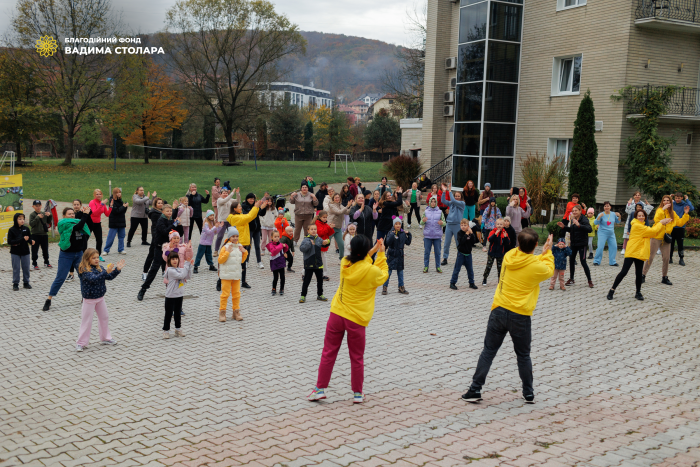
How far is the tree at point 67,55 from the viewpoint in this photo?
4441 cm

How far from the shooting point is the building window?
21812mm

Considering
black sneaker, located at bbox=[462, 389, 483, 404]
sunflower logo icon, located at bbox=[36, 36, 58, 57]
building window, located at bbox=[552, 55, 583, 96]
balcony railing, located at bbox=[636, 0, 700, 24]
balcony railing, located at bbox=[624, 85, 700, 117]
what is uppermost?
sunflower logo icon, located at bbox=[36, 36, 58, 57]

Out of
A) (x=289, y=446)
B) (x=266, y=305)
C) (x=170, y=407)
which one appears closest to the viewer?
(x=289, y=446)

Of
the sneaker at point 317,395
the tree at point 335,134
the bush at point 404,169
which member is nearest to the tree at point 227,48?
the tree at point 335,134

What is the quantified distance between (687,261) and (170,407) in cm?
1479

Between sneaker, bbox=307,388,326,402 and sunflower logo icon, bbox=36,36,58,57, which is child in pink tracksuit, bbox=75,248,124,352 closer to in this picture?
sneaker, bbox=307,388,326,402

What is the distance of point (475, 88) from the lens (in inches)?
942

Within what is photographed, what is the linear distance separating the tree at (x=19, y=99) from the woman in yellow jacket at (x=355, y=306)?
4665 centimetres

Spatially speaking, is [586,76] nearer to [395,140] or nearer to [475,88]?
[475,88]

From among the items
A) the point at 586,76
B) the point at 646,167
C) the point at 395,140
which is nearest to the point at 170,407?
the point at 646,167

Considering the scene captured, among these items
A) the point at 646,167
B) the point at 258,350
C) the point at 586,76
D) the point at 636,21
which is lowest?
the point at 258,350

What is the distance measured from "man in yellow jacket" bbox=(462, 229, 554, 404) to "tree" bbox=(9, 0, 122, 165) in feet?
153

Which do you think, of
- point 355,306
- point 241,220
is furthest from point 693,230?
point 355,306

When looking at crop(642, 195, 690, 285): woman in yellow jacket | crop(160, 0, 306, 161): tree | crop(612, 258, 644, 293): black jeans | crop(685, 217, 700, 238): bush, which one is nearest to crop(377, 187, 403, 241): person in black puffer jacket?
crop(612, 258, 644, 293): black jeans
